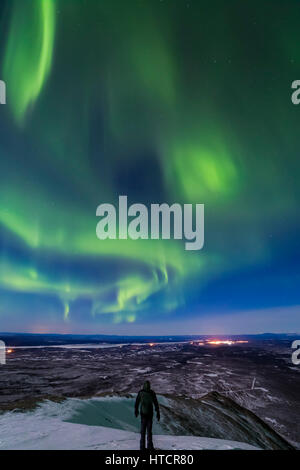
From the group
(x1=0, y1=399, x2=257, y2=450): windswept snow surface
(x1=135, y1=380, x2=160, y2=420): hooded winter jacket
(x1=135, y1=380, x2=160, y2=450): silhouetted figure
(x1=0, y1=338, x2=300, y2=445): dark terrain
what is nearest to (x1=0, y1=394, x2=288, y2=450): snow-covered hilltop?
(x1=0, y1=399, x2=257, y2=450): windswept snow surface

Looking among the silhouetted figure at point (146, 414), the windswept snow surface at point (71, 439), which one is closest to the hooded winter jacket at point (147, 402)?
the silhouetted figure at point (146, 414)

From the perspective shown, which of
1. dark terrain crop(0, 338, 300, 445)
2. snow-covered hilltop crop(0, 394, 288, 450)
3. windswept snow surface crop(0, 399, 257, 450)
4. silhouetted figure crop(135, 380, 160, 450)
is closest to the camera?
silhouetted figure crop(135, 380, 160, 450)

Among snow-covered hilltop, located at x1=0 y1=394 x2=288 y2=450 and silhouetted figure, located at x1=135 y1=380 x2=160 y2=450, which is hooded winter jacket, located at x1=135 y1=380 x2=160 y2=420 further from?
snow-covered hilltop, located at x1=0 y1=394 x2=288 y2=450

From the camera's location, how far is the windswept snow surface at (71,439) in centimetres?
884

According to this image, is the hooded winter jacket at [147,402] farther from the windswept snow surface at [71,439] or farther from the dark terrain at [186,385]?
the dark terrain at [186,385]

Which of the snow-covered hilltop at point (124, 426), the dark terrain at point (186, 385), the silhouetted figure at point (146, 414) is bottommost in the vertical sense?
the dark terrain at point (186, 385)

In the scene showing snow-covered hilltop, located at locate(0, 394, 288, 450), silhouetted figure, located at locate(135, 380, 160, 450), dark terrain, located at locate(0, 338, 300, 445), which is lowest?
dark terrain, located at locate(0, 338, 300, 445)

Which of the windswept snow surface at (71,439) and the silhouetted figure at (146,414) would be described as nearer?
the silhouetted figure at (146,414)

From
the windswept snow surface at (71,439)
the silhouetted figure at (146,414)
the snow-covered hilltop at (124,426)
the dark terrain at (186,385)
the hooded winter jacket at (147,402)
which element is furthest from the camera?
the dark terrain at (186,385)

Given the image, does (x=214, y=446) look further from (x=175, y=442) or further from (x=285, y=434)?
(x=285, y=434)

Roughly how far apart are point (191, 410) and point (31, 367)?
56798 millimetres

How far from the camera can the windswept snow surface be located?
8836 mm
